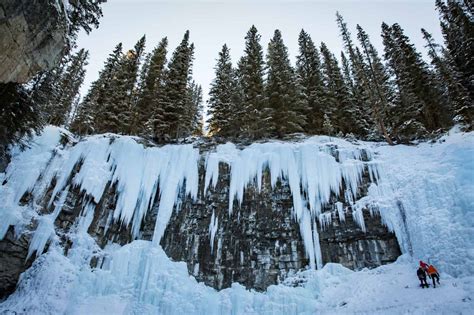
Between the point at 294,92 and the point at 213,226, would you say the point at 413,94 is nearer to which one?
the point at 294,92

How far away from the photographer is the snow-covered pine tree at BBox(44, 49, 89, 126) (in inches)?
896

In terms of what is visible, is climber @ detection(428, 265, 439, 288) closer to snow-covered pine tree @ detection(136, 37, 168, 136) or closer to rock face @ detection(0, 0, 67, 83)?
rock face @ detection(0, 0, 67, 83)

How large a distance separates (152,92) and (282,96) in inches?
371

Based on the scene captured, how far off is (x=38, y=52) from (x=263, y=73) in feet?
52.5

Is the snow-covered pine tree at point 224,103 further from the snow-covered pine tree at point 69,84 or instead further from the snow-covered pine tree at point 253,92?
the snow-covered pine tree at point 69,84

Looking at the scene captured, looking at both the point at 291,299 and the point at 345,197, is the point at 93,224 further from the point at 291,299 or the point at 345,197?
the point at 345,197

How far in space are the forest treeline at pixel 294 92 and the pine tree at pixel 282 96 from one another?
7cm

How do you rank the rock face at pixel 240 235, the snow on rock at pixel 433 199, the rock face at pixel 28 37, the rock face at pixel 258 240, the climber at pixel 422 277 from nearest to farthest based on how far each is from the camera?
the rock face at pixel 28 37 < the climber at pixel 422 277 < the snow on rock at pixel 433 199 < the rock face at pixel 240 235 < the rock face at pixel 258 240

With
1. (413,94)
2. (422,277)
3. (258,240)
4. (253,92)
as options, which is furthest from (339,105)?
(422,277)

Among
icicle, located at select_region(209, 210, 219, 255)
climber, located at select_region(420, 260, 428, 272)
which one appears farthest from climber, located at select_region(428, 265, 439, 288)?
icicle, located at select_region(209, 210, 219, 255)

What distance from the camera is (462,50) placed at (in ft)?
60.2

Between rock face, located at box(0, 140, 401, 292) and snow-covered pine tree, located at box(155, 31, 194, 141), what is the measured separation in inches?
230

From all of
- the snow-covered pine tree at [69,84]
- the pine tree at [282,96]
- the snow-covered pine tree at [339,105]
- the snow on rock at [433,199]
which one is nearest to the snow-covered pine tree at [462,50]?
the snow on rock at [433,199]

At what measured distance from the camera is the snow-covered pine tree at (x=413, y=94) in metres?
19.3
